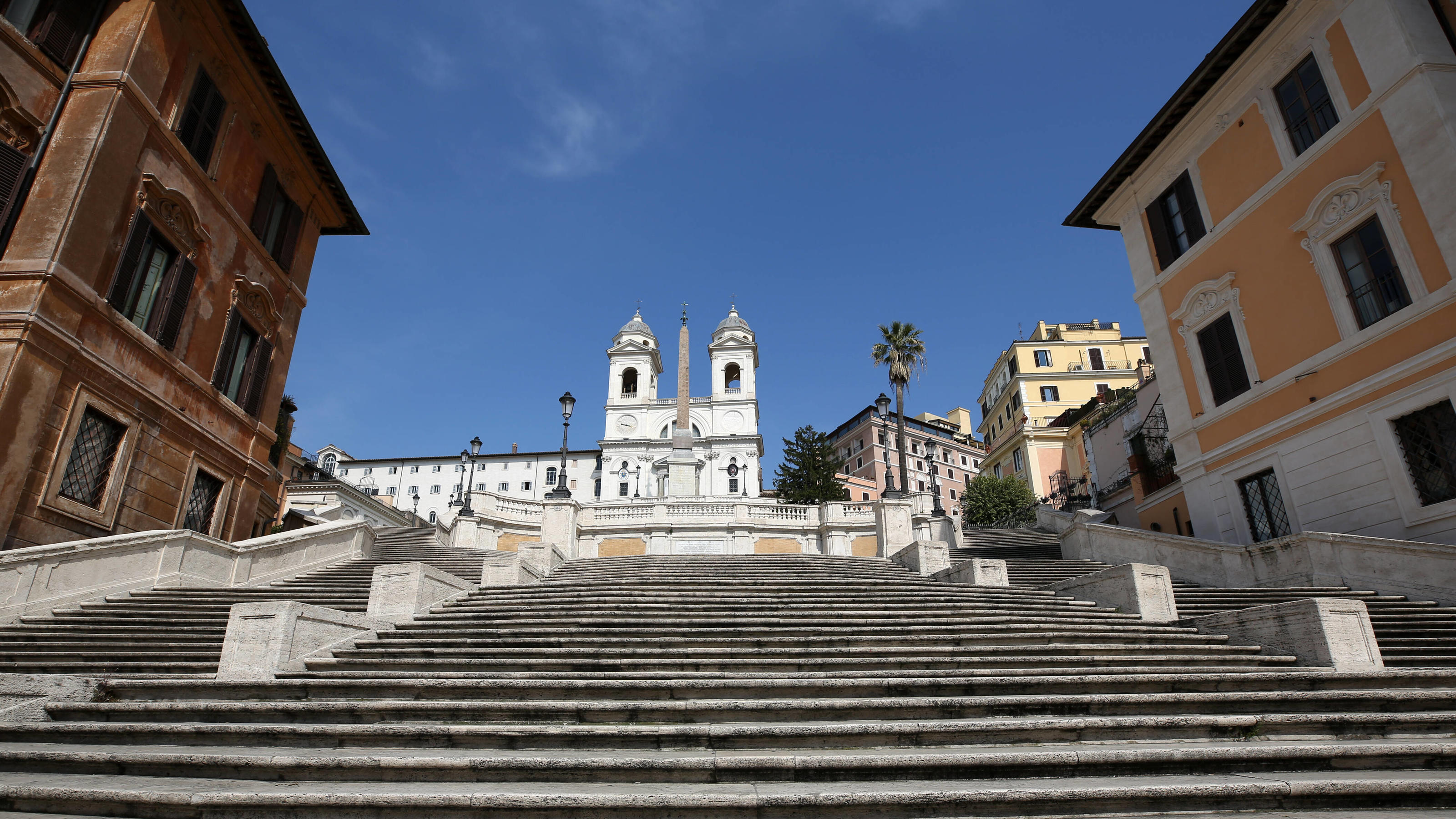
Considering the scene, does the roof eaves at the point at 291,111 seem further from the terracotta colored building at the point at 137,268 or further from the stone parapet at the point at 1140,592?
the stone parapet at the point at 1140,592

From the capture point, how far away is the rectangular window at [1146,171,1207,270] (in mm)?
18969

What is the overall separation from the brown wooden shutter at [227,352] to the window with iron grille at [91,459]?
3533mm

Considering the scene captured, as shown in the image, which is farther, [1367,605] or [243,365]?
[243,365]

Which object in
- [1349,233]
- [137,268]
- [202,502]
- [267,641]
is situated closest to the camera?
[267,641]

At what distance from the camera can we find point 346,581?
14.3m

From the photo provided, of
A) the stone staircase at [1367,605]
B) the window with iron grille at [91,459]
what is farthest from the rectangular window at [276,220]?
the stone staircase at [1367,605]

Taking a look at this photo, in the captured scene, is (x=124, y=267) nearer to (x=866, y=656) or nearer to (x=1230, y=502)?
(x=866, y=656)

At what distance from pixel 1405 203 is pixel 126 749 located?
67.4ft

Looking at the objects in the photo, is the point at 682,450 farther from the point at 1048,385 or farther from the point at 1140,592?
the point at 1140,592

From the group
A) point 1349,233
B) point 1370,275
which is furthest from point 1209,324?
point 1370,275

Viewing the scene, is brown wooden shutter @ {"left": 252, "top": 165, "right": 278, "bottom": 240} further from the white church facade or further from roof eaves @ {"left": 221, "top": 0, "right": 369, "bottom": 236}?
the white church facade

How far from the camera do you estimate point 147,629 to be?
31.5 feet

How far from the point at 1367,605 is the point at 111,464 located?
2173cm

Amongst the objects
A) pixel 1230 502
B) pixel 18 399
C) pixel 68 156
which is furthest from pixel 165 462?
pixel 1230 502
